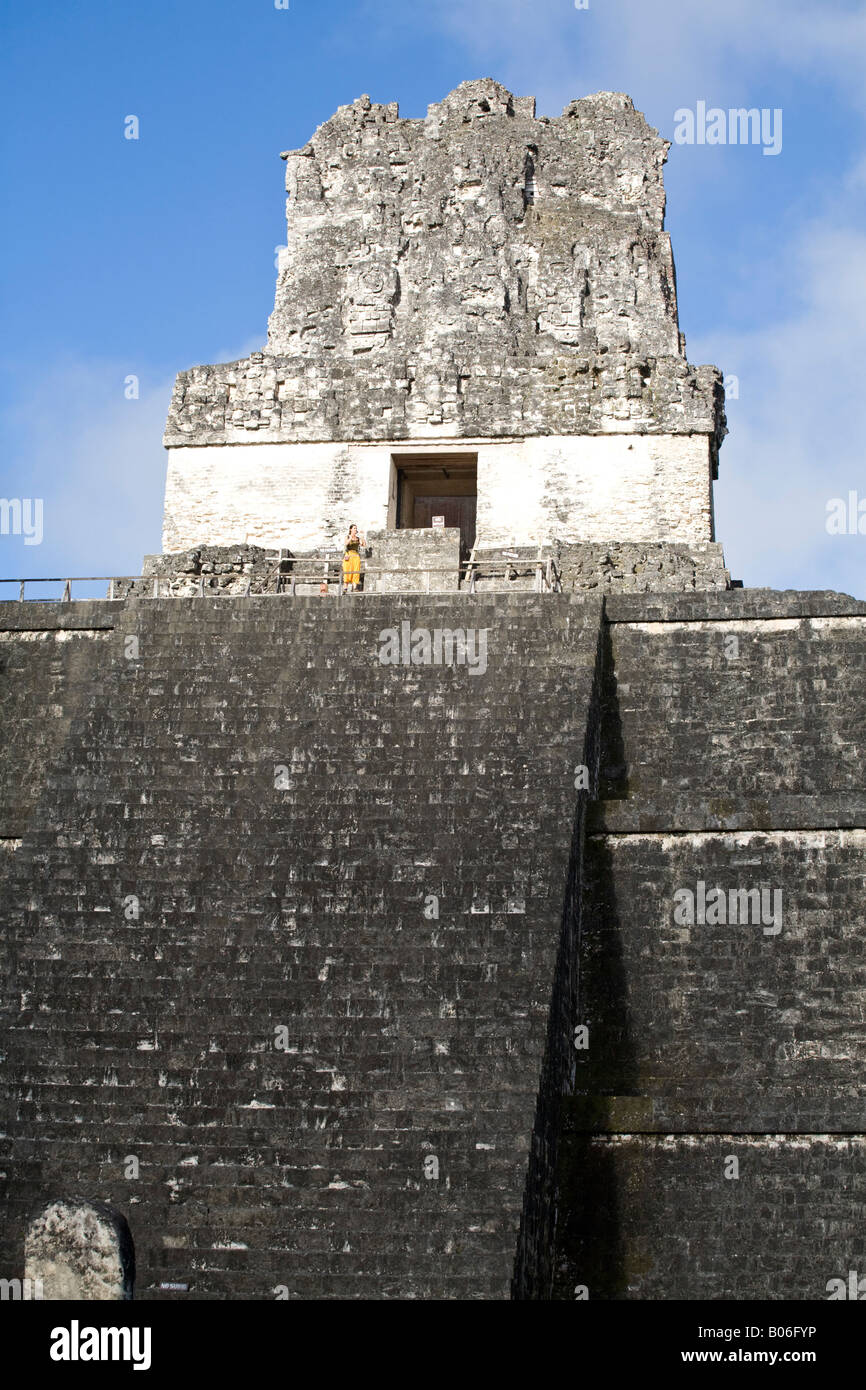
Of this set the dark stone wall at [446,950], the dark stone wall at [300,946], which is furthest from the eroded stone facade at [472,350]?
the dark stone wall at [300,946]

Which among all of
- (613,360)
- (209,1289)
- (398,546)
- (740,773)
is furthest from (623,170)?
(209,1289)

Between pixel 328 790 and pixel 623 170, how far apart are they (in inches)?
432

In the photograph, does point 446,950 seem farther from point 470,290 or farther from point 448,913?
point 470,290

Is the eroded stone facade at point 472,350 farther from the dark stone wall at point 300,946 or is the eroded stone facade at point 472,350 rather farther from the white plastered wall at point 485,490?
the dark stone wall at point 300,946

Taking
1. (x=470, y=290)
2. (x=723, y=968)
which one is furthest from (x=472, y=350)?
(x=723, y=968)

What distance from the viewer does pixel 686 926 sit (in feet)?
Result: 43.4

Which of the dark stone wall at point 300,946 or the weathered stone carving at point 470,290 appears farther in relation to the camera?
the weathered stone carving at point 470,290

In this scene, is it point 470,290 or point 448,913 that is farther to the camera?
point 470,290

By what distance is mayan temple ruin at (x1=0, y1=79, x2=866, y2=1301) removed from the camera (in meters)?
11.0

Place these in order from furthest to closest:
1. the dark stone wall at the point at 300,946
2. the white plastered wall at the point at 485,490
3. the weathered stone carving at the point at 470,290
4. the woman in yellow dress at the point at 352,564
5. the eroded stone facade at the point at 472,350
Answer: the weathered stone carving at the point at 470,290 → the eroded stone facade at the point at 472,350 → the white plastered wall at the point at 485,490 → the woman in yellow dress at the point at 352,564 → the dark stone wall at the point at 300,946

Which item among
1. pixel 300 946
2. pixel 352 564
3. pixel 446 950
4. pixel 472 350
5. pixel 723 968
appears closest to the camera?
pixel 446 950

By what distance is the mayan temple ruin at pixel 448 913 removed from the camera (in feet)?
36.1

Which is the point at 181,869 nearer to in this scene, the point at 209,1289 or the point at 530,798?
the point at 530,798

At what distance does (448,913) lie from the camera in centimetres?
1253
